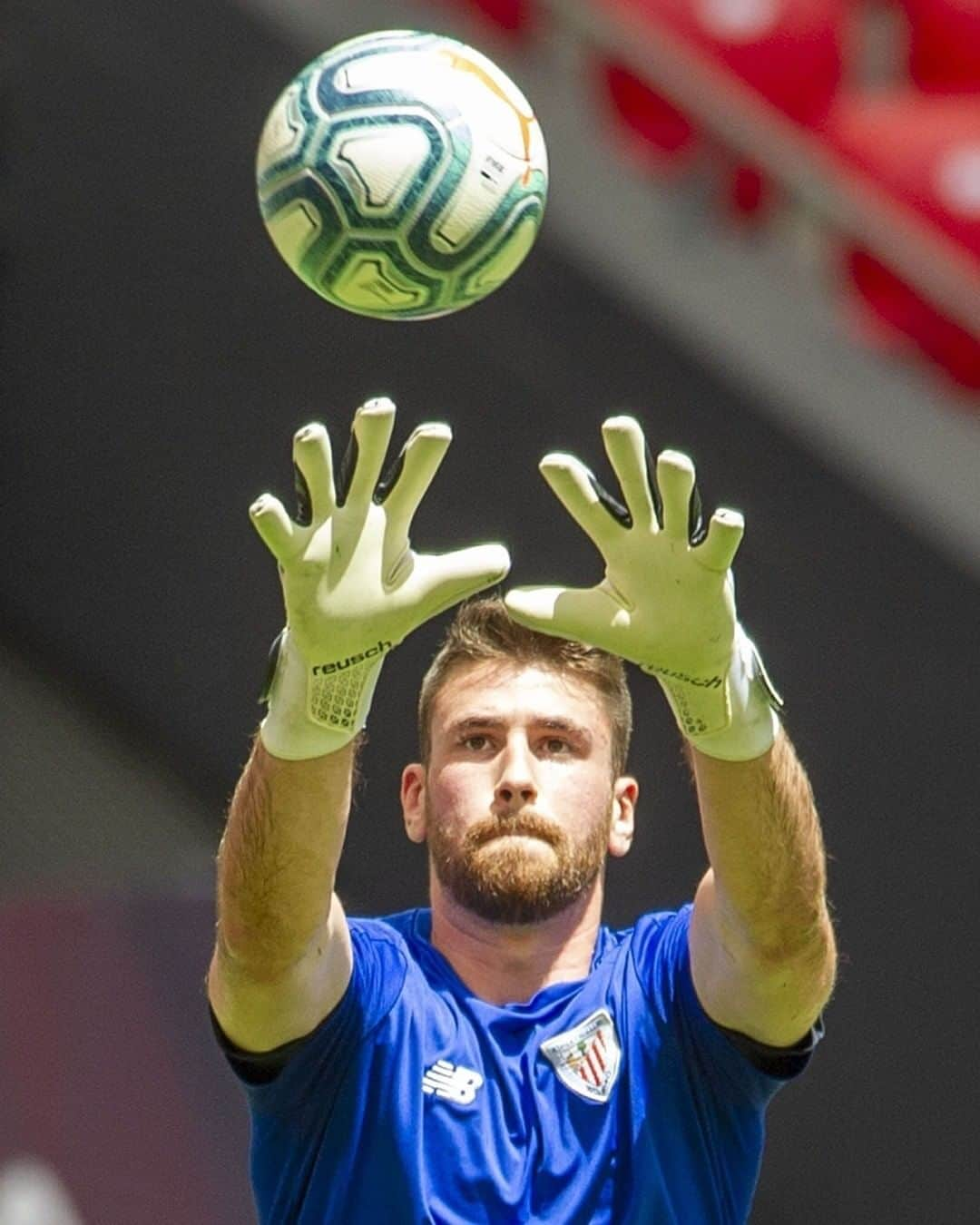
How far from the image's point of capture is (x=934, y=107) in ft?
24.6

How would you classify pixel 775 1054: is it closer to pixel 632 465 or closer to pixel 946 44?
pixel 632 465

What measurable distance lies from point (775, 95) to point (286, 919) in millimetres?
4249

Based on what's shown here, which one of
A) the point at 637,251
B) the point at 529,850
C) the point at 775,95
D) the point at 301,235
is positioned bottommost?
the point at 529,850

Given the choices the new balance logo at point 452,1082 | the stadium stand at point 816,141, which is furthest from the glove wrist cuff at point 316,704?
the stadium stand at point 816,141

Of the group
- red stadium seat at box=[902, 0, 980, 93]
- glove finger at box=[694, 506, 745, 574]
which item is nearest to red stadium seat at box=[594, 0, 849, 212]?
red stadium seat at box=[902, 0, 980, 93]

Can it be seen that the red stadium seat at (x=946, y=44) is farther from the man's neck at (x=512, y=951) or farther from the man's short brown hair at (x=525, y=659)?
the man's neck at (x=512, y=951)

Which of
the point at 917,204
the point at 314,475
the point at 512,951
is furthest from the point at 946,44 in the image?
the point at 314,475

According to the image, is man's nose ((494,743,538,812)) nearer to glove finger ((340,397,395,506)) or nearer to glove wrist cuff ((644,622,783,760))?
glove wrist cuff ((644,622,783,760))

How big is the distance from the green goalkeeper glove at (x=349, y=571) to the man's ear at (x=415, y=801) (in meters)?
0.57

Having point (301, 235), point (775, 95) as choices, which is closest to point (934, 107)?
point (775, 95)

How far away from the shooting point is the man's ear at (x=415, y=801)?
13.5 feet

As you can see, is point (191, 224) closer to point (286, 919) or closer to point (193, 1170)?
point (193, 1170)

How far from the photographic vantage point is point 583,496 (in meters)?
3.49

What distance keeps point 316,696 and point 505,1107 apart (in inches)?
29.5
